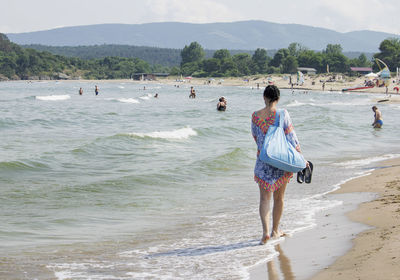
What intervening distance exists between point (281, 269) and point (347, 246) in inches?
36.7

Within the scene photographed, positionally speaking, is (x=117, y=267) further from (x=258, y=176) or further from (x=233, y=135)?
(x=233, y=135)

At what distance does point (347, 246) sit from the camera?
568cm

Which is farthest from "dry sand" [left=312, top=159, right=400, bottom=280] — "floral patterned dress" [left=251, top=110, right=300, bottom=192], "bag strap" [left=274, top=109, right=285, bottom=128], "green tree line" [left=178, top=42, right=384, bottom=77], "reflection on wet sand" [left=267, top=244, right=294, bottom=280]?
"green tree line" [left=178, top=42, right=384, bottom=77]

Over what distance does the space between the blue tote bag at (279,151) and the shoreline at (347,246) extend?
0.90 meters

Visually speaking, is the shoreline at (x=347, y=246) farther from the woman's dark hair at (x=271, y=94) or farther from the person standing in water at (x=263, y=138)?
the woman's dark hair at (x=271, y=94)

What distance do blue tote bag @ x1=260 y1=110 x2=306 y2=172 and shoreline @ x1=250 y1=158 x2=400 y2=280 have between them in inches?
35.4

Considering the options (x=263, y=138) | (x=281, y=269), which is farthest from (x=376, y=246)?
(x=263, y=138)

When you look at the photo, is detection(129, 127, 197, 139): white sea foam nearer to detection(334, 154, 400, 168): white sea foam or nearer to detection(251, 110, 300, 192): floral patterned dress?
detection(334, 154, 400, 168): white sea foam

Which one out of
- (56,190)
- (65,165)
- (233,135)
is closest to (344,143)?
(233,135)

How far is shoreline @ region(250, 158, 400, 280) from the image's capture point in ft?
15.5

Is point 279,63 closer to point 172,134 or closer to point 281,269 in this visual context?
point 172,134

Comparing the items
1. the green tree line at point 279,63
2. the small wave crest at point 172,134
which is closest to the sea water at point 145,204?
the small wave crest at point 172,134

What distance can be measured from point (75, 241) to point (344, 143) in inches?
596

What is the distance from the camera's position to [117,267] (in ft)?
19.1
